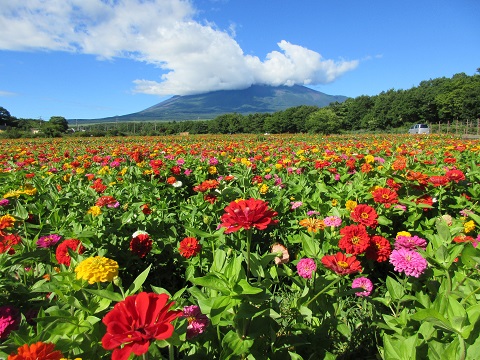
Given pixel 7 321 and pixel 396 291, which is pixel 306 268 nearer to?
pixel 396 291

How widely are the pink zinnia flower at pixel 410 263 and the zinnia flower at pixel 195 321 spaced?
0.97 m

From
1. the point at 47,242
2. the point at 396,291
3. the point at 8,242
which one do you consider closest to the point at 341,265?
the point at 396,291

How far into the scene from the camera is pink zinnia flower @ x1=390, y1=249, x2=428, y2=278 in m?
1.44

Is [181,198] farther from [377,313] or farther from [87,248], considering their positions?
[377,313]

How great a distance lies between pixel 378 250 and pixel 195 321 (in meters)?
1.38

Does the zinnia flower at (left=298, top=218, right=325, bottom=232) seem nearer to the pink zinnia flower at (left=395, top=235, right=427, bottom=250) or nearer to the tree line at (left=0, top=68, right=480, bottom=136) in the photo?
the pink zinnia flower at (left=395, top=235, right=427, bottom=250)

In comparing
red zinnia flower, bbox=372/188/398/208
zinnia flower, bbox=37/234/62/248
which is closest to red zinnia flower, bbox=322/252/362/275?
red zinnia flower, bbox=372/188/398/208

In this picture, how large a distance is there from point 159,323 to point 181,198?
342cm

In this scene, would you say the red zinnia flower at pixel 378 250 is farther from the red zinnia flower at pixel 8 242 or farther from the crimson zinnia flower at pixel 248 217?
the red zinnia flower at pixel 8 242

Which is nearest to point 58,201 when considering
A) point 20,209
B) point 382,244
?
point 20,209

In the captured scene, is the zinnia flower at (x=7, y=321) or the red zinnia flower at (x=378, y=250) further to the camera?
the red zinnia flower at (x=378, y=250)

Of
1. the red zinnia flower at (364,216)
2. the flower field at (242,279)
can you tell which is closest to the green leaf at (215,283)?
the flower field at (242,279)

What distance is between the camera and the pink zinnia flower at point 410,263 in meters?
1.44

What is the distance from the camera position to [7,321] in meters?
1.16
